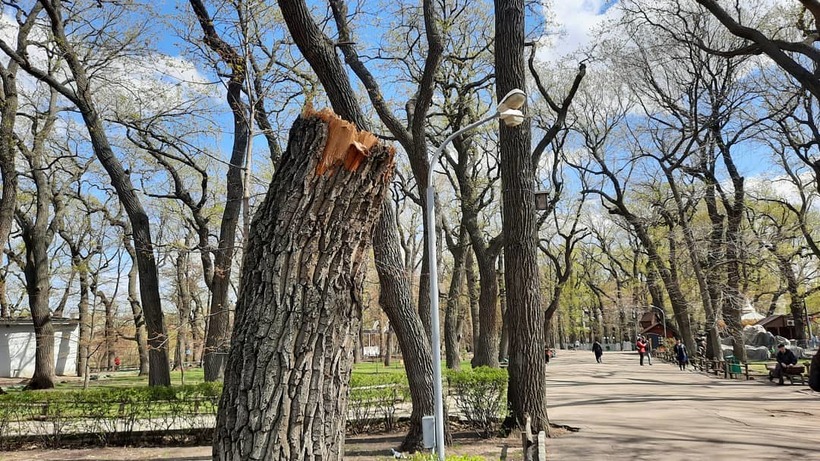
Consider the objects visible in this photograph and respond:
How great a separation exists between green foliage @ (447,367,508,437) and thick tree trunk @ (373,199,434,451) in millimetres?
2295

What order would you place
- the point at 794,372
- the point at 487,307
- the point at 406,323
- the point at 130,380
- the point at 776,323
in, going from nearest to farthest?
the point at 406,323, the point at 487,307, the point at 794,372, the point at 130,380, the point at 776,323

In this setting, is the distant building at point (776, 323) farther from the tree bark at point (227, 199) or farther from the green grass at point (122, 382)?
the tree bark at point (227, 199)

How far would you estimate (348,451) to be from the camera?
32.9ft

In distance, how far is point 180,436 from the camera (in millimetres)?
11922

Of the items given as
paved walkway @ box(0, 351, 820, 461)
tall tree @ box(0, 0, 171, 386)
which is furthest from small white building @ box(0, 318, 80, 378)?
paved walkway @ box(0, 351, 820, 461)

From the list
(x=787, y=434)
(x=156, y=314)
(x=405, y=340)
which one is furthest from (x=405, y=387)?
(x=787, y=434)

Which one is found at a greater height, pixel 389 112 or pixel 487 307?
pixel 389 112

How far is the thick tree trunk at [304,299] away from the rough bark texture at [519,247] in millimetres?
8078

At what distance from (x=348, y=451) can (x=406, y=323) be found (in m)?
2.51

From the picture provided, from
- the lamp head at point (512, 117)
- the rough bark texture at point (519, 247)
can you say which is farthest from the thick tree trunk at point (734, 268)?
the lamp head at point (512, 117)

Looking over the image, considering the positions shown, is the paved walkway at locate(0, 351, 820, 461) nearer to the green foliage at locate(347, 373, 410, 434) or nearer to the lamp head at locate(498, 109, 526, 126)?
the green foliage at locate(347, 373, 410, 434)

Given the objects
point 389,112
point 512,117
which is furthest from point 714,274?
point 512,117

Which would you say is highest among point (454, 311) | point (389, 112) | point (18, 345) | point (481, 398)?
point (389, 112)

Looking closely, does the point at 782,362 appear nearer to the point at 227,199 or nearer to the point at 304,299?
the point at 227,199
